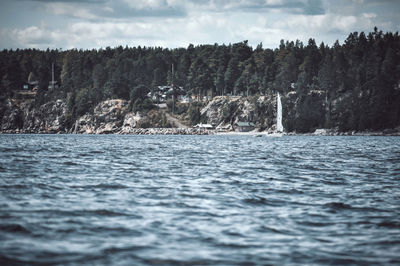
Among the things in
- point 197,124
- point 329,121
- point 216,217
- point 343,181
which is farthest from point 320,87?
point 216,217

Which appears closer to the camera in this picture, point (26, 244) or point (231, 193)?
point (26, 244)

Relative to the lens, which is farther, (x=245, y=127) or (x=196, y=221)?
(x=245, y=127)

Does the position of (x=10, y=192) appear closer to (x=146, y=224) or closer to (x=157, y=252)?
(x=146, y=224)

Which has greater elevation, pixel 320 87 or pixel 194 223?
pixel 320 87

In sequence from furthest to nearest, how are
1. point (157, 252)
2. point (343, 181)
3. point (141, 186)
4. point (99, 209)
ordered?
point (343, 181) < point (141, 186) < point (99, 209) < point (157, 252)

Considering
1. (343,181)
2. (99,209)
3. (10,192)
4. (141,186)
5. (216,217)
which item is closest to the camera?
(216,217)

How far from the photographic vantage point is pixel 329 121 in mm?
171875

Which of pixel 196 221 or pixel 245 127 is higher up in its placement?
pixel 245 127

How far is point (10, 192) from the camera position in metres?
18.9

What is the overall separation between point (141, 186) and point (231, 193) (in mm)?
4532

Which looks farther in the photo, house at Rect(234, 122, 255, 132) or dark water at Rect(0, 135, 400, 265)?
house at Rect(234, 122, 255, 132)

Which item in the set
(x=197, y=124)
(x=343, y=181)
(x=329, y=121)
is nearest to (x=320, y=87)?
(x=329, y=121)

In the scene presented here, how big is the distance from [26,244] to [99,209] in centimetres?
465

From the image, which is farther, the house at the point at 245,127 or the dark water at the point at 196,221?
the house at the point at 245,127
